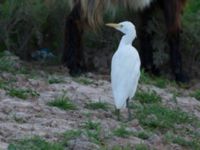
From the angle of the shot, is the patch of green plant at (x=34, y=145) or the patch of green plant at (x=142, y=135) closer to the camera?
the patch of green plant at (x=34, y=145)

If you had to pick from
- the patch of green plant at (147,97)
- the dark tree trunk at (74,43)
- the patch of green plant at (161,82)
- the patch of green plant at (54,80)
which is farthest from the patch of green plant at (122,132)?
the dark tree trunk at (74,43)

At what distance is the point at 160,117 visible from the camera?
704 centimetres

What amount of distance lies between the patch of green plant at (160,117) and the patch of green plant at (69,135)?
988mm

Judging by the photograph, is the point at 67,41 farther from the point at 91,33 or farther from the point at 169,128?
the point at 169,128

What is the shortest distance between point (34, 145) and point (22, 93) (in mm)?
1577

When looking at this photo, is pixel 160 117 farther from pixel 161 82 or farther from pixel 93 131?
pixel 161 82

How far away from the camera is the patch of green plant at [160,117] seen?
6.86 meters

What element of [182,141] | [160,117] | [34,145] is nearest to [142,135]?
[182,141]

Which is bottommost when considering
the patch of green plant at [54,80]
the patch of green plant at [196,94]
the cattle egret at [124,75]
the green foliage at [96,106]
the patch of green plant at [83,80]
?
the patch of green plant at [196,94]

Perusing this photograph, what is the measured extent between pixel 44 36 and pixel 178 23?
1669 mm

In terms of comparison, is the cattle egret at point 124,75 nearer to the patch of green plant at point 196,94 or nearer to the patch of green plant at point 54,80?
the patch of green plant at point 54,80

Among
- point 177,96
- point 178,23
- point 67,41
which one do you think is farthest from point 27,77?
point 178,23

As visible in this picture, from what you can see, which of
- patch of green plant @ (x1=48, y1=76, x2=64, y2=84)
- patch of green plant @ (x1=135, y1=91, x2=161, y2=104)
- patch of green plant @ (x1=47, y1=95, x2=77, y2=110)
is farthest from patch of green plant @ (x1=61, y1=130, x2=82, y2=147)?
patch of green plant @ (x1=48, y1=76, x2=64, y2=84)

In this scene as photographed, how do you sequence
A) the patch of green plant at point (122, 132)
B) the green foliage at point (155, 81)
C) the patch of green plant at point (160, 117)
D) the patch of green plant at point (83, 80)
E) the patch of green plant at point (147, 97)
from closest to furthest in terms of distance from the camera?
1. the patch of green plant at point (122, 132)
2. the patch of green plant at point (160, 117)
3. the patch of green plant at point (147, 97)
4. the patch of green plant at point (83, 80)
5. the green foliage at point (155, 81)
